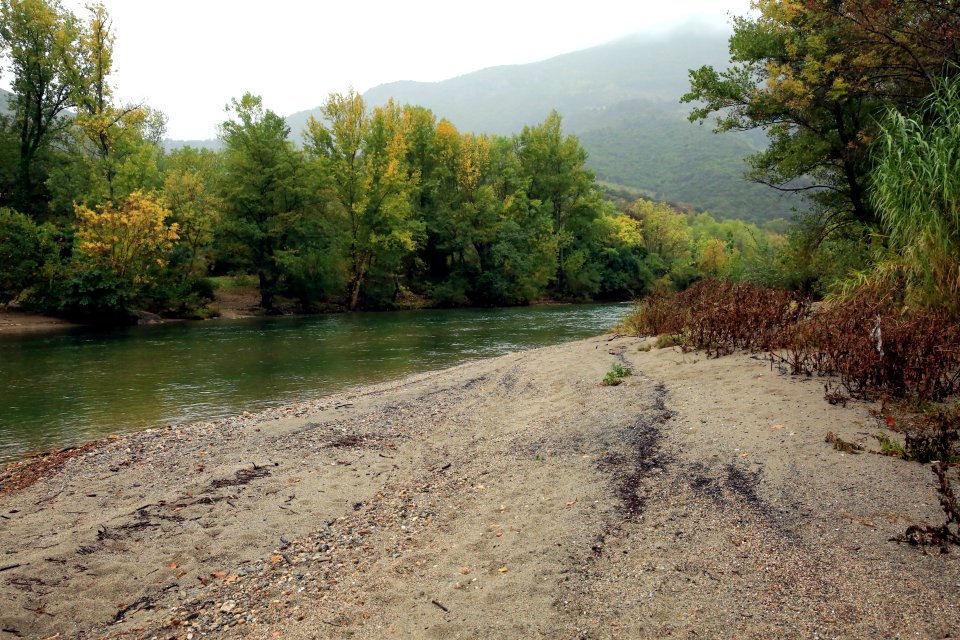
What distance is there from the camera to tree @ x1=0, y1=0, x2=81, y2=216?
3222 cm

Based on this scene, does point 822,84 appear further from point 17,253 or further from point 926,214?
point 17,253

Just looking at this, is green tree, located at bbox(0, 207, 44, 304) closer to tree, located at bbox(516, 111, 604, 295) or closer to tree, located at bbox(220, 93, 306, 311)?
tree, located at bbox(220, 93, 306, 311)

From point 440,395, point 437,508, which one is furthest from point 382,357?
point 437,508

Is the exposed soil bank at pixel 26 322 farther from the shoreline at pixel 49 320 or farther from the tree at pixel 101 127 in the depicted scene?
the tree at pixel 101 127

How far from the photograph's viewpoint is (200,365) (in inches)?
651

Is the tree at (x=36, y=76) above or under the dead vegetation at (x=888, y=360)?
above

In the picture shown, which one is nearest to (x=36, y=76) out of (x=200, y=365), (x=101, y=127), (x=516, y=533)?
(x=101, y=127)

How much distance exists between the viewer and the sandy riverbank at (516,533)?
3.26 m

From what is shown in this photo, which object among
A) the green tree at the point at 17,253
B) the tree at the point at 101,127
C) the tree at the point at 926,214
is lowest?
the tree at the point at 926,214

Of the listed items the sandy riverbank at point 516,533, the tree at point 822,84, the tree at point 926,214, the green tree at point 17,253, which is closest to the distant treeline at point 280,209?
the green tree at point 17,253

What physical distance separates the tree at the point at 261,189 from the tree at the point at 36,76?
945cm

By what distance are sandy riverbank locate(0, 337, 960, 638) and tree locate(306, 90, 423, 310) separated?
3520 centimetres

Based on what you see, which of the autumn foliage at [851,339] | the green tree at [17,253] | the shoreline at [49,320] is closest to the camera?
the autumn foliage at [851,339]

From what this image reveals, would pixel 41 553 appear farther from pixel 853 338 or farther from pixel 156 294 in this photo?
pixel 156 294
